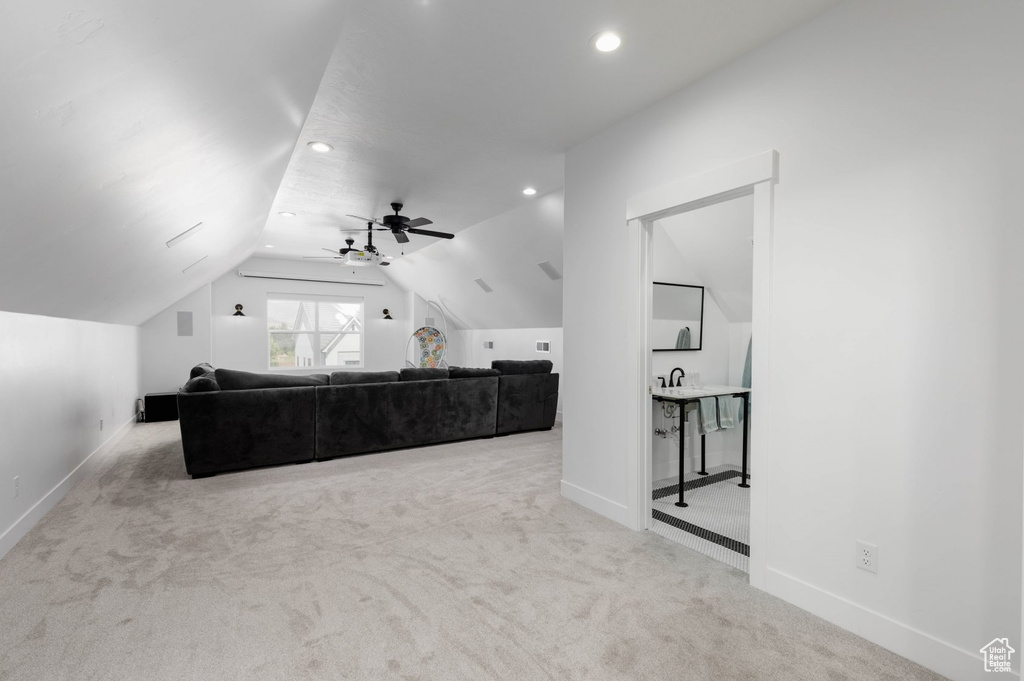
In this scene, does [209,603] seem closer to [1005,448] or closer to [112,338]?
[1005,448]

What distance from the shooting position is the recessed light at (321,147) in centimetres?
363

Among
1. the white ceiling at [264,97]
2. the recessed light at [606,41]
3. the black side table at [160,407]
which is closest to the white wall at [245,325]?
the black side table at [160,407]

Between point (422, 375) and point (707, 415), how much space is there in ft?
9.24

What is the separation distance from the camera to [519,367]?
5820 mm

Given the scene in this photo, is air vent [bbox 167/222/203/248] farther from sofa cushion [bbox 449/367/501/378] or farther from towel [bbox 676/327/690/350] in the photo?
towel [bbox 676/327/690/350]

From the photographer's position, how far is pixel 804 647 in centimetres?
187

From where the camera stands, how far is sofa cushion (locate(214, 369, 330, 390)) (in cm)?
419

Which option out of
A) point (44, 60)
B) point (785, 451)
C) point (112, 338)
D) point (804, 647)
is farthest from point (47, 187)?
point (112, 338)

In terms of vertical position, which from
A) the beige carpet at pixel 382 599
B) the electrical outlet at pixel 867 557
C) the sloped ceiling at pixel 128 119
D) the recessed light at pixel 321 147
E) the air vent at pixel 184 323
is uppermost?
the recessed light at pixel 321 147

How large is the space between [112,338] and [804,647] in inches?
271

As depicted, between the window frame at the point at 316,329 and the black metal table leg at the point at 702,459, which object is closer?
the black metal table leg at the point at 702,459

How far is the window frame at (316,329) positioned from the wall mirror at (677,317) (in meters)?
7.39

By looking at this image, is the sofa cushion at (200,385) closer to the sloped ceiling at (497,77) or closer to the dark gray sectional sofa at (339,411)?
the dark gray sectional sofa at (339,411)

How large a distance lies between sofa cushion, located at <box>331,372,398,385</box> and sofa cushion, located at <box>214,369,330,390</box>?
201 millimetres
